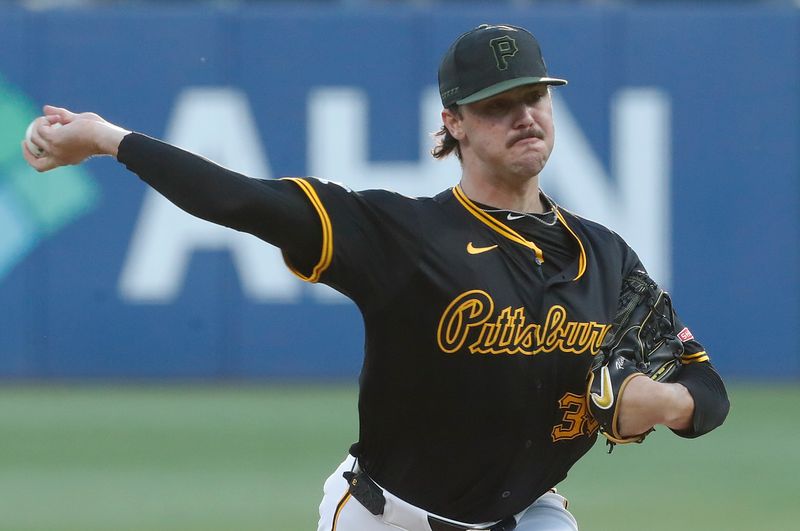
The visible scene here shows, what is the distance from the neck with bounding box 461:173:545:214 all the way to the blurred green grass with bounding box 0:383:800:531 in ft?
11.6

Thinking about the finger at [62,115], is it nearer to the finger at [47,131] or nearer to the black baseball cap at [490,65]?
the finger at [47,131]

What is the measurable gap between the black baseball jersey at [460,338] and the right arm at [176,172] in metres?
0.04

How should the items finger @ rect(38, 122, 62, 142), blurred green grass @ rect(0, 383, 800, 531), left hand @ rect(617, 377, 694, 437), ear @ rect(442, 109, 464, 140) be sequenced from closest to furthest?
finger @ rect(38, 122, 62, 142) < left hand @ rect(617, 377, 694, 437) < ear @ rect(442, 109, 464, 140) < blurred green grass @ rect(0, 383, 800, 531)

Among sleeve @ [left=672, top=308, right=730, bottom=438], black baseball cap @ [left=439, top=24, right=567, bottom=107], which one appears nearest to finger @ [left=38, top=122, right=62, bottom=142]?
black baseball cap @ [left=439, top=24, right=567, bottom=107]

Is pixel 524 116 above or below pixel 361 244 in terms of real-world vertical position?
above

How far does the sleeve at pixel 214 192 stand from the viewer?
3617 millimetres

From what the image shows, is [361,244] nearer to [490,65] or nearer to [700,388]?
[490,65]

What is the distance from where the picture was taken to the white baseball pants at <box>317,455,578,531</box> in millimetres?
3953

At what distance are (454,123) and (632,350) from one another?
0.80 metres

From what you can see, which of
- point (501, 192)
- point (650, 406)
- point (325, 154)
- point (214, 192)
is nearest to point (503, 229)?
point (501, 192)

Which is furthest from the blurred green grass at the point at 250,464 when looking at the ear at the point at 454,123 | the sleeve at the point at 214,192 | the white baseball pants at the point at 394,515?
the sleeve at the point at 214,192

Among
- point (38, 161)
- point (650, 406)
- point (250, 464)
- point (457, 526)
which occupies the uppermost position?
point (38, 161)

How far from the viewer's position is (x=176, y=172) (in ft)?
11.9

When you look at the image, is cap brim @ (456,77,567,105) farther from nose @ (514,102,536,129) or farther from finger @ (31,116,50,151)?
finger @ (31,116,50,151)
